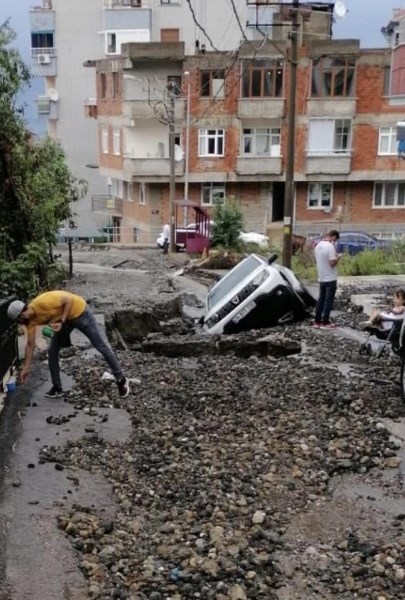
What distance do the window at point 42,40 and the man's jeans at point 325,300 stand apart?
48.7 metres

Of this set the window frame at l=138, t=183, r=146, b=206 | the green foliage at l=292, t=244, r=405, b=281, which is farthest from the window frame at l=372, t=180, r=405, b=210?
the green foliage at l=292, t=244, r=405, b=281

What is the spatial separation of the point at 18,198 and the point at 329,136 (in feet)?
107

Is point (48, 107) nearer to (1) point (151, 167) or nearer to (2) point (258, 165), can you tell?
(1) point (151, 167)

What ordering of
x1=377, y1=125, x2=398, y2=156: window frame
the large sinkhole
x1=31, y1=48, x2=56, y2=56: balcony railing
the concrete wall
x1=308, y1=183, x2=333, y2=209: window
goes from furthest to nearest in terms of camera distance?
the concrete wall < x1=31, y1=48, x2=56, y2=56: balcony railing < x1=308, y1=183, x2=333, y2=209: window < x1=377, y1=125, x2=398, y2=156: window frame < the large sinkhole

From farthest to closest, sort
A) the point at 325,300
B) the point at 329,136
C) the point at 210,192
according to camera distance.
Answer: the point at 210,192
the point at 329,136
the point at 325,300

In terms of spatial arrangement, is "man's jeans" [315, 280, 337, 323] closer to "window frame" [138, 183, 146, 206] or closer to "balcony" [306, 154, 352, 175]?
"balcony" [306, 154, 352, 175]

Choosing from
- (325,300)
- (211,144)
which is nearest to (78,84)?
(211,144)

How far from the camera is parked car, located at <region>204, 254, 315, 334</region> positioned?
13.2 m

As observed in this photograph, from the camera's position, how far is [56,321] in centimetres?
841

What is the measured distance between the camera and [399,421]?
A: 26.0 ft

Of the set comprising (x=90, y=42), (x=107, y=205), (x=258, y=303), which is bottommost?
(x=107, y=205)

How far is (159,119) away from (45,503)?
124ft

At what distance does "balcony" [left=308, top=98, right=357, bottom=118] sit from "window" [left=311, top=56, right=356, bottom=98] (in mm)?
310

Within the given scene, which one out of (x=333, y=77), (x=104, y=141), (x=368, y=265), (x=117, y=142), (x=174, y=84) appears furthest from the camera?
(x=104, y=141)
